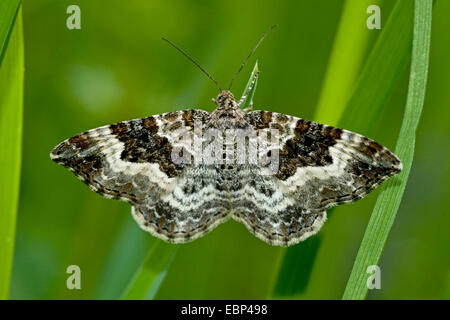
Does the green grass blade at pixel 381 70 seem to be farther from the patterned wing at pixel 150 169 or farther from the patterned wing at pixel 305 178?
the patterned wing at pixel 150 169

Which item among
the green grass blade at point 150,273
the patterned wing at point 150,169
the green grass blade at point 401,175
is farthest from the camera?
the patterned wing at point 150,169

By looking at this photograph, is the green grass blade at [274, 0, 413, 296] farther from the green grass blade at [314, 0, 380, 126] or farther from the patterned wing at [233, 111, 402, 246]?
the green grass blade at [314, 0, 380, 126]

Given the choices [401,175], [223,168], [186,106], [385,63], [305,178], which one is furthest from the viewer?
[186,106]

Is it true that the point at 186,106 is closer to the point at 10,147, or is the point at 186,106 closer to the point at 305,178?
the point at 305,178

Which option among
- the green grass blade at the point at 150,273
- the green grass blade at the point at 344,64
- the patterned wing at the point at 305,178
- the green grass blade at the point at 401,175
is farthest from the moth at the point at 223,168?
the green grass blade at the point at 401,175

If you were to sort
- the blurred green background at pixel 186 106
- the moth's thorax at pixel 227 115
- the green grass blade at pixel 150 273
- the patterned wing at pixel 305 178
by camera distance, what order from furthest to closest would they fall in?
the blurred green background at pixel 186 106
the moth's thorax at pixel 227 115
the patterned wing at pixel 305 178
the green grass blade at pixel 150 273

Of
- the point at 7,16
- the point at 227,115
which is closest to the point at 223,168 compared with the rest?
the point at 227,115

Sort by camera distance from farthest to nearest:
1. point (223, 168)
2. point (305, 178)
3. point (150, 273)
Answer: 1. point (223, 168)
2. point (305, 178)
3. point (150, 273)

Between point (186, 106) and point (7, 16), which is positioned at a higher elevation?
point (7, 16)
